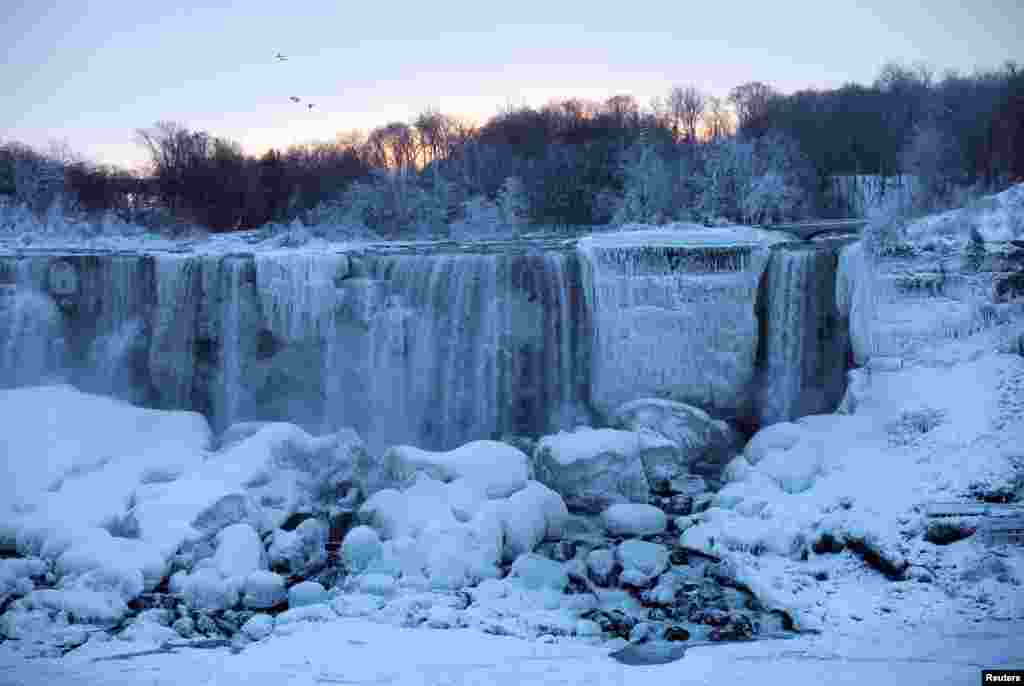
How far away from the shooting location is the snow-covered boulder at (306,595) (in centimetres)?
820

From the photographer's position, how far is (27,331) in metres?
14.5

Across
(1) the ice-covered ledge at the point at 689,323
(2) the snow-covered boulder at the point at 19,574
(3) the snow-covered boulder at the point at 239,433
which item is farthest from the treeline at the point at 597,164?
(2) the snow-covered boulder at the point at 19,574

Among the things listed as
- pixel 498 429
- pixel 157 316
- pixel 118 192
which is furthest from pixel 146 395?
pixel 118 192

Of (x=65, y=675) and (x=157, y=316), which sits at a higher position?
(x=157, y=316)

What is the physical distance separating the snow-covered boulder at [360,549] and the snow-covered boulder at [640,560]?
2.63 metres

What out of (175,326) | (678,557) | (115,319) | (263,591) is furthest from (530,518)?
(115,319)

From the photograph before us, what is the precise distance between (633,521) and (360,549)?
10.6 ft

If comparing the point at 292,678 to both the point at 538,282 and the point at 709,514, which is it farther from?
the point at 538,282

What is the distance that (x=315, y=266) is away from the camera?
14273mm

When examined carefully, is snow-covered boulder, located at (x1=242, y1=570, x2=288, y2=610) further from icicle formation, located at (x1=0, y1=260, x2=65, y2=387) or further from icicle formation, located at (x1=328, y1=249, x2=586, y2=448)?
icicle formation, located at (x1=0, y1=260, x2=65, y2=387)

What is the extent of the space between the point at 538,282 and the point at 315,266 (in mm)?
3829

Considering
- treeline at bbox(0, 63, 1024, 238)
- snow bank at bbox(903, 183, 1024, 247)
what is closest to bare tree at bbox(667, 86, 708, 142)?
treeline at bbox(0, 63, 1024, 238)

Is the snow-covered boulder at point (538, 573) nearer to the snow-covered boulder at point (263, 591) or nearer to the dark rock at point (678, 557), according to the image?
the dark rock at point (678, 557)

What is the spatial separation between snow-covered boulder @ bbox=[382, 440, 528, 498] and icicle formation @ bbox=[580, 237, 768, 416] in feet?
13.1
